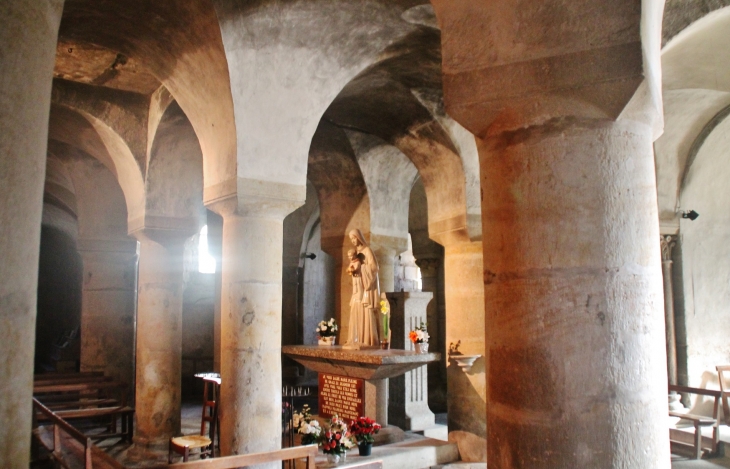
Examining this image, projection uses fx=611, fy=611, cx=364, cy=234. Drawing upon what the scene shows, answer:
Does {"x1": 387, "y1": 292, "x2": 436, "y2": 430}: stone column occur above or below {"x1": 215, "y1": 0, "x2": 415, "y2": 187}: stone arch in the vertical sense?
below

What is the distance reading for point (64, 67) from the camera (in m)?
7.75

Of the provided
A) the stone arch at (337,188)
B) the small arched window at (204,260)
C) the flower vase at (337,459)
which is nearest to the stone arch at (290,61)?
the flower vase at (337,459)

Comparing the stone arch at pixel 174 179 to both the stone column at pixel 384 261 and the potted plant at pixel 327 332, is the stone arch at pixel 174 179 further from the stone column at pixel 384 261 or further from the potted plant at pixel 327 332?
the stone column at pixel 384 261

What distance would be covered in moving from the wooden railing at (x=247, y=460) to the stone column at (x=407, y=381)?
20.4ft

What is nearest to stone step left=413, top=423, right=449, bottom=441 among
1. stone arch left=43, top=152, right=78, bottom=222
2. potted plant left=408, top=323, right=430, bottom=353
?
potted plant left=408, top=323, right=430, bottom=353

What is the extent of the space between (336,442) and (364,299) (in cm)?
272

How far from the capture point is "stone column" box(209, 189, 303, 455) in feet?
19.5

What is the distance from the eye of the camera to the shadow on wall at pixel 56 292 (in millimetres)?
18891

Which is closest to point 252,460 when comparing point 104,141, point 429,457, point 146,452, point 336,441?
point 336,441

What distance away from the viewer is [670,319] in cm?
973

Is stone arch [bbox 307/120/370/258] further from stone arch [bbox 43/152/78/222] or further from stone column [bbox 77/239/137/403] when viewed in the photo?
stone arch [bbox 43/152/78/222]

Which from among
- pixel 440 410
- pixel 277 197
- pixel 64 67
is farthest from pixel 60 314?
pixel 277 197

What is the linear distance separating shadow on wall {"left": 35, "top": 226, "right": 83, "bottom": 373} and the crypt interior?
2935mm

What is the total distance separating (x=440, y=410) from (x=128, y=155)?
906 centimetres
